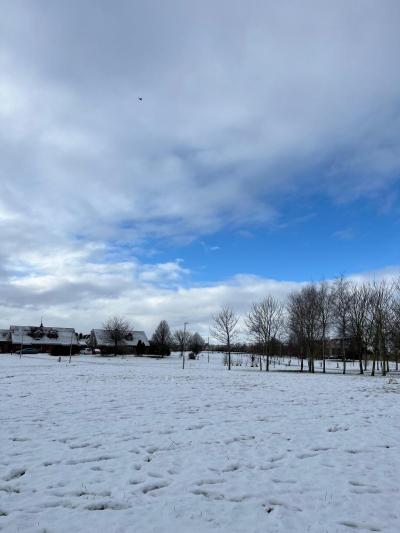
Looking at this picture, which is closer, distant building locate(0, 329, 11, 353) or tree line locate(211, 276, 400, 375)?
tree line locate(211, 276, 400, 375)

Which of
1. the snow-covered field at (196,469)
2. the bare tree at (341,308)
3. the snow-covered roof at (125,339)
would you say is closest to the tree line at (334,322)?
the bare tree at (341,308)

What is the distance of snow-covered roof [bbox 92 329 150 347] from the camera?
97062mm

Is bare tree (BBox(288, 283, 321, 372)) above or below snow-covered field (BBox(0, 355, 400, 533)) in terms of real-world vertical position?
above

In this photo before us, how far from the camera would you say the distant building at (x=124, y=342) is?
9222 cm

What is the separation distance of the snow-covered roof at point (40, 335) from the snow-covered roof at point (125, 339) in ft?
22.1

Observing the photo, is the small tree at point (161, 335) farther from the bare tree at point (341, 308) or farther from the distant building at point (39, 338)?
the bare tree at point (341, 308)

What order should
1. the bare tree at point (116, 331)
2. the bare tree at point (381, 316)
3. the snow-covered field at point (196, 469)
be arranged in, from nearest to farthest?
the snow-covered field at point (196, 469) → the bare tree at point (381, 316) → the bare tree at point (116, 331)

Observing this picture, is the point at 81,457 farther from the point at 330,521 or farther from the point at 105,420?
the point at 330,521

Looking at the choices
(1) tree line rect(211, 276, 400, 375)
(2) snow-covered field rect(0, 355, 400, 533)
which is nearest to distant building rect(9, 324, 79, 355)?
(1) tree line rect(211, 276, 400, 375)

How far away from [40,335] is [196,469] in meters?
106

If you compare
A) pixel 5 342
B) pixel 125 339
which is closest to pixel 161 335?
pixel 125 339

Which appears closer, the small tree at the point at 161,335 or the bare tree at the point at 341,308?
the bare tree at the point at 341,308

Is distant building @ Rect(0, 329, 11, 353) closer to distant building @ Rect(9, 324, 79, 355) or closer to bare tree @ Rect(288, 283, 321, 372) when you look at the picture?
distant building @ Rect(9, 324, 79, 355)

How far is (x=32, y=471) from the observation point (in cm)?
654
